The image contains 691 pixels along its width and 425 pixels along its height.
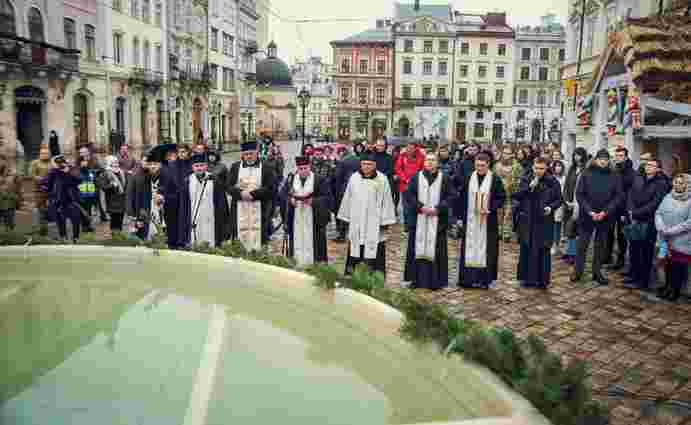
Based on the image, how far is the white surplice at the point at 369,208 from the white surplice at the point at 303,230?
0.65 meters

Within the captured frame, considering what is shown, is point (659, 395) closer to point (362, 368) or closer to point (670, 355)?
point (670, 355)

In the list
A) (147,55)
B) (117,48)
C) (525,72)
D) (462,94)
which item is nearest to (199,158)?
(117,48)

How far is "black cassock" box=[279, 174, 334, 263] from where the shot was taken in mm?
8680

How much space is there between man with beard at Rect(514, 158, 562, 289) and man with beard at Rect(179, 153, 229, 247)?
438cm

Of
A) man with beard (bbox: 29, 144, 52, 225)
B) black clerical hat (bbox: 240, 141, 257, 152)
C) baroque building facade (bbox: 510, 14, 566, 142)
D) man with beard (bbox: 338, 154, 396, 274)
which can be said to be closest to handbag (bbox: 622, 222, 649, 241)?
man with beard (bbox: 338, 154, 396, 274)

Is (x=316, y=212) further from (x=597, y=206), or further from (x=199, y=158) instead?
(x=597, y=206)

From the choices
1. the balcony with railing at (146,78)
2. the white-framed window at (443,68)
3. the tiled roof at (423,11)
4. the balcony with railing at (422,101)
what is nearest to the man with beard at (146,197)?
the balcony with railing at (146,78)

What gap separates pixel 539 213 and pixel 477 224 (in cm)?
87

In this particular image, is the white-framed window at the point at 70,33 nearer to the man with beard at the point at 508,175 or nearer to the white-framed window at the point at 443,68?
the man with beard at the point at 508,175

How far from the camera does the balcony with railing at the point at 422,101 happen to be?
74250mm

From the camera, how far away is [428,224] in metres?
8.41

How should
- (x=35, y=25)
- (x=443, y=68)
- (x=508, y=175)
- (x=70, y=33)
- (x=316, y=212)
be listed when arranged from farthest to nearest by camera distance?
(x=443, y=68) < (x=70, y=33) < (x=35, y=25) < (x=508, y=175) < (x=316, y=212)

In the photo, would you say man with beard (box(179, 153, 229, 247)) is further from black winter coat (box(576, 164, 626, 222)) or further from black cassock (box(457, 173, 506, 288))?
black winter coat (box(576, 164, 626, 222))

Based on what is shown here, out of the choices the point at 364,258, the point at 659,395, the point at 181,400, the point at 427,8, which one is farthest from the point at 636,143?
the point at 427,8
